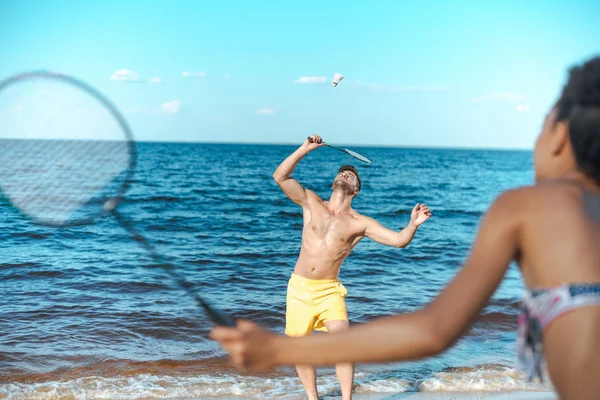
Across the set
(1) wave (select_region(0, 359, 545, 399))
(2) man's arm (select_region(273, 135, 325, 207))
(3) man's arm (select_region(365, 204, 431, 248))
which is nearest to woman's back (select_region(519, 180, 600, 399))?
(3) man's arm (select_region(365, 204, 431, 248))

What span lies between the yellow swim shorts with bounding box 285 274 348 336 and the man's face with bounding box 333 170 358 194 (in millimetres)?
A: 847

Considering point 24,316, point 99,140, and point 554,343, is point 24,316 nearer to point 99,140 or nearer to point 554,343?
point 99,140

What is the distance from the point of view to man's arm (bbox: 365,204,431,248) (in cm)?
501

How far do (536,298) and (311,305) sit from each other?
13.7 ft

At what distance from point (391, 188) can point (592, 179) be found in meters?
34.7

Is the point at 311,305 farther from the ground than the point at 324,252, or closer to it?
closer to it

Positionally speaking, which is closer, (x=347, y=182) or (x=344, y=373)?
(x=344, y=373)

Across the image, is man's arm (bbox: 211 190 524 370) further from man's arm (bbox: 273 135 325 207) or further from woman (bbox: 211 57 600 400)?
man's arm (bbox: 273 135 325 207)

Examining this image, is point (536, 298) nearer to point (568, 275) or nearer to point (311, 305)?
point (568, 275)

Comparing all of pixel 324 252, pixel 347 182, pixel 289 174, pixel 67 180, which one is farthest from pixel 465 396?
pixel 67 180

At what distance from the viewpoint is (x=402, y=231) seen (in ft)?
17.2

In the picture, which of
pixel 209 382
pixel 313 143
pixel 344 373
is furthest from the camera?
pixel 209 382

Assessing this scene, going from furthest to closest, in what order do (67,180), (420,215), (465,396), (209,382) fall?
(209,382)
(465,396)
(420,215)
(67,180)

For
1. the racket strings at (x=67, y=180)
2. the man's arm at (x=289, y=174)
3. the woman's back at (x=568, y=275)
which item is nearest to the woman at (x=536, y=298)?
the woman's back at (x=568, y=275)
